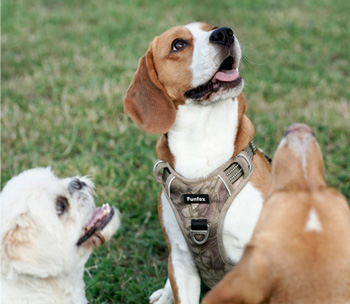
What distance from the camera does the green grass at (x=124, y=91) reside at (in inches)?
177

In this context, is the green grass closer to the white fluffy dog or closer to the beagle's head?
the beagle's head

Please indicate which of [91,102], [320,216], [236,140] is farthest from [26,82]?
[320,216]

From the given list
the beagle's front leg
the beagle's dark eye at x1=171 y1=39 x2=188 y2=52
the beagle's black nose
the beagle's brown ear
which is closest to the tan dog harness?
the beagle's front leg

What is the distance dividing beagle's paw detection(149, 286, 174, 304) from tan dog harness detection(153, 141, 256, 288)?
1.64ft

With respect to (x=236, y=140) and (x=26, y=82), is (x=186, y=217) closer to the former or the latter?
(x=236, y=140)

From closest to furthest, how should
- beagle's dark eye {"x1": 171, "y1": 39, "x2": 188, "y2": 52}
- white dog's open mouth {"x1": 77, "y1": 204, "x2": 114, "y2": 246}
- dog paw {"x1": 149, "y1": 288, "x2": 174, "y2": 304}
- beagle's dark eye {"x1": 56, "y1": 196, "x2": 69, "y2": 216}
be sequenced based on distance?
beagle's dark eye {"x1": 56, "y1": 196, "x2": 69, "y2": 216}
white dog's open mouth {"x1": 77, "y1": 204, "x2": 114, "y2": 246}
beagle's dark eye {"x1": 171, "y1": 39, "x2": 188, "y2": 52}
dog paw {"x1": 149, "y1": 288, "x2": 174, "y2": 304}

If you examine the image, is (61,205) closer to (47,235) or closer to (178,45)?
(47,235)

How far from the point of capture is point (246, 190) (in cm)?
321

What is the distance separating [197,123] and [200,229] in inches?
26.1

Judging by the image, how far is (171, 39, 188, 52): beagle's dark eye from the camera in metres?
3.52

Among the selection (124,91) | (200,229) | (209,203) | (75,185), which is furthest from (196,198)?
(124,91)

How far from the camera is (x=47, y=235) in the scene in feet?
8.63

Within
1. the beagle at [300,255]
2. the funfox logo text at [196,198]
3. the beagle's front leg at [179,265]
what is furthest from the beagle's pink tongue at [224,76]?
the beagle at [300,255]

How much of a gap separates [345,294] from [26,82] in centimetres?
539
